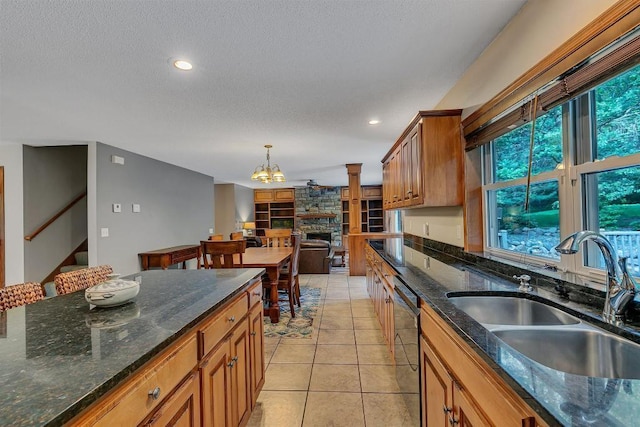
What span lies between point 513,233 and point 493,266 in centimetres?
34

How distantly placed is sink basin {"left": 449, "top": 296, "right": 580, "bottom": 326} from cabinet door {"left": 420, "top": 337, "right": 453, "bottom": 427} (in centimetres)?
29

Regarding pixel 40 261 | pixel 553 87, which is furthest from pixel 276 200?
pixel 553 87

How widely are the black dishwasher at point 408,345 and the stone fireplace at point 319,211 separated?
7.97 m

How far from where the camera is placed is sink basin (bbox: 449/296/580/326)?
1.36m

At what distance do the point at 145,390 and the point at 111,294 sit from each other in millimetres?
584

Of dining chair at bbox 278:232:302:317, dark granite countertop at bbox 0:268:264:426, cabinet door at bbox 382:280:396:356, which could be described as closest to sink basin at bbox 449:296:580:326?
cabinet door at bbox 382:280:396:356

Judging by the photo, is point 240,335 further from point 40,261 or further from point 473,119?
point 40,261

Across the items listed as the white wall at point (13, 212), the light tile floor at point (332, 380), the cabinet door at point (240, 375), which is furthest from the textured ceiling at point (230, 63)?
the light tile floor at point (332, 380)

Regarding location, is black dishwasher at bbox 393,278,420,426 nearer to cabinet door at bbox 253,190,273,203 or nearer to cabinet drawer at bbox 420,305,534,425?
cabinet drawer at bbox 420,305,534,425

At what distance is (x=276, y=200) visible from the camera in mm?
10500

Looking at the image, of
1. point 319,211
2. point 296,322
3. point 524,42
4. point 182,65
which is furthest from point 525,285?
point 319,211

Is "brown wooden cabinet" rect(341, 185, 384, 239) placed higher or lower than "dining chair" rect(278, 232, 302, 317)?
higher

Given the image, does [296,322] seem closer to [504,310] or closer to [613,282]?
[504,310]

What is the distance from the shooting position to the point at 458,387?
105 centimetres
